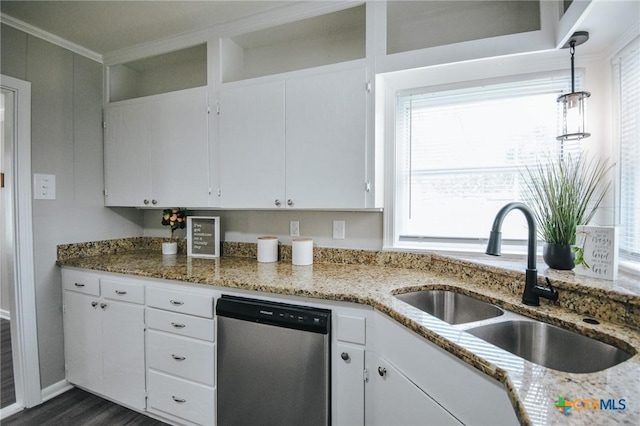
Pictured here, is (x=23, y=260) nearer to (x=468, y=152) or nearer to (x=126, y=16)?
(x=126, y=16)

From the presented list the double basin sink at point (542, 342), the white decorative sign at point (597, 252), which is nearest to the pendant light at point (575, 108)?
the white decorative sign at point (597, 252)

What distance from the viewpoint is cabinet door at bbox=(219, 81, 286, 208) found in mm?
1943

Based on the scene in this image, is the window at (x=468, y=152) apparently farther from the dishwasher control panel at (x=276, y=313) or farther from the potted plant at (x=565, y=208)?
the dishwasher control panel at (x=276, y=313)

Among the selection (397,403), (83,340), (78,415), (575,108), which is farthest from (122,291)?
(575,108)

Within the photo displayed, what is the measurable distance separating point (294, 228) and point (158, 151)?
1193 mm

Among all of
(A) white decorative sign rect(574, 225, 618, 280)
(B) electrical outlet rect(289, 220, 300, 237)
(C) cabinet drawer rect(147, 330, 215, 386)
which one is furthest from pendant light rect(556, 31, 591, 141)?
(C) cabinet drawer rect(147, 330, 215, 386)

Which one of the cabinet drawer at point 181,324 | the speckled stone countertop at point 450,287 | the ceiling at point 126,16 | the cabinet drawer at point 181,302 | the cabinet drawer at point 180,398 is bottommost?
the cabinet drawer at point 180,398

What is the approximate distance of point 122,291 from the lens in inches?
76.5

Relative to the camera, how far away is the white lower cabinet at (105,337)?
192cm

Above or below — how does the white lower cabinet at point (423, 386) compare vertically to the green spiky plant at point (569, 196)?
below

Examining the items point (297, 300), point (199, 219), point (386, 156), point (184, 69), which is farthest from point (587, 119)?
point (184, 69)

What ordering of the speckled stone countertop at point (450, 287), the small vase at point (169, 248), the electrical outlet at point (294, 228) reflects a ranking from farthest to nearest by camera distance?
the small vase at point (169, 248) < the electrical outlet at point (294, 228) < the speckled stone countertop at point (450, 287)

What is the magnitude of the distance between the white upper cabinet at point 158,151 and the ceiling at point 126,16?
16.9 inches

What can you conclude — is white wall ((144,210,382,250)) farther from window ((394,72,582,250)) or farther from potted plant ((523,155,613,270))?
potted plant ((523,155,613,270))
